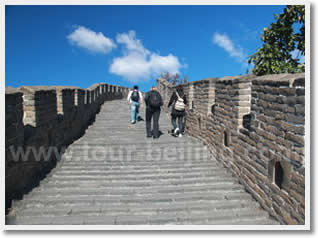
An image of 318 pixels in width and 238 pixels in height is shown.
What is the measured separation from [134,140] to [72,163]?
2.05m

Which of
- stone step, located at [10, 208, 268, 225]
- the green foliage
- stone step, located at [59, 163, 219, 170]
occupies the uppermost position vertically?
the green foliage

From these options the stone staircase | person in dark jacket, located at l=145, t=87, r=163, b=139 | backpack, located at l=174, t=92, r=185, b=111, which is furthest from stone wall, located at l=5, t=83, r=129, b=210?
backpack, located at l=174, t=92, r=185, b=111

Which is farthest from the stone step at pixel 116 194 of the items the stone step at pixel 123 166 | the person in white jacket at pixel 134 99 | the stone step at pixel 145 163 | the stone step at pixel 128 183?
the person in white jacket at pixel 134 99

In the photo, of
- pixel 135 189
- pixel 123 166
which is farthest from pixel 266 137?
pixel 123 166

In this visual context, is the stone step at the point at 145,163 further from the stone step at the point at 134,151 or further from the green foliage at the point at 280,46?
the green foliage at the point at 280,46

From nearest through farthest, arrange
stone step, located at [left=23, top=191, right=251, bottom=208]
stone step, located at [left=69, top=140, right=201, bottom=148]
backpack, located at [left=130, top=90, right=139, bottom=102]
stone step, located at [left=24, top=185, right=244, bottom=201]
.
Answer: stone step, located at [left=23, top=191, right=251, bottom=208] → stone step, located at [left=24, top=185, right=244, bottom=201] → stone step, located at [left=69, top=140, right=201, bottom=148] → backpack, located at [left=130, top=90, right=139, bottom=102]

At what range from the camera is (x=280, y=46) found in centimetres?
998

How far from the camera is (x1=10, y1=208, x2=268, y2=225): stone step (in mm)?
4008

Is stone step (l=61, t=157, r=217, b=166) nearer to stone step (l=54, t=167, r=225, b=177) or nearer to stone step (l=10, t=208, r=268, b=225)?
stone step (l=54, t=167, r=225, b=177)

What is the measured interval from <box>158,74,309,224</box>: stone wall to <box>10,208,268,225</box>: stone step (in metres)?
0.55

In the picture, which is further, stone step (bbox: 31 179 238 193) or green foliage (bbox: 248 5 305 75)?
green foliage (bbox: 248 5 305 75)

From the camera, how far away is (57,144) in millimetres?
6492

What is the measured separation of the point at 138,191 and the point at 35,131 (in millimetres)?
2232

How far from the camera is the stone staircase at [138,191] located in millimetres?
4133
